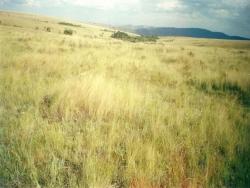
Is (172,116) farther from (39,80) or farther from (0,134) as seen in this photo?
(39,80)

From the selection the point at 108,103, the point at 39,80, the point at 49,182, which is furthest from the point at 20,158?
the point at 39,80

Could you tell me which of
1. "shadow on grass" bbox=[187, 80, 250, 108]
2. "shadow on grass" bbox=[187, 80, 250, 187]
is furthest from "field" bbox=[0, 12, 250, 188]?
"shadow on grass" bbox=[187, 80, 250, 108]

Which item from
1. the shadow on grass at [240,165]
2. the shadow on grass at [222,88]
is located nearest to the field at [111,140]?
the shadow on grass at [240,165]

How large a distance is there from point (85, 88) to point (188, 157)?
126 inches

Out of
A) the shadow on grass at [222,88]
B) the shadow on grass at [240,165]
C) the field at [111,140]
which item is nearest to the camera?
the field at [111,140]

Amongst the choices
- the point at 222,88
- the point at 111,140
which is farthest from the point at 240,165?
the point at 222,88

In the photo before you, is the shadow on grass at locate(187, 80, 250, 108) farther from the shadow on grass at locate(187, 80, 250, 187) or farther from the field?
the shadow on grass at locate(187, 80, 250, 187)

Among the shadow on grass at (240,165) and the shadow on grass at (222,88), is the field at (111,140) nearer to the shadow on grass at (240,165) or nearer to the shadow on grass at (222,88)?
the shadow on grass at (240,165)

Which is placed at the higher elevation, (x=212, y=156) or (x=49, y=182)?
(x=212, y=156)

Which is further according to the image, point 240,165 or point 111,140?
point 111,140

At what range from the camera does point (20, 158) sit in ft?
11.5

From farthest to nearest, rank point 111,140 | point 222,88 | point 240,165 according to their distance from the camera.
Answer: point 222,88 < point 111,140 < point 240,165

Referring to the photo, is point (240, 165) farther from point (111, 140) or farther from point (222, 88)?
point (222, 88)

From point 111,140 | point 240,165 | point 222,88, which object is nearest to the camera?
point 240,165
